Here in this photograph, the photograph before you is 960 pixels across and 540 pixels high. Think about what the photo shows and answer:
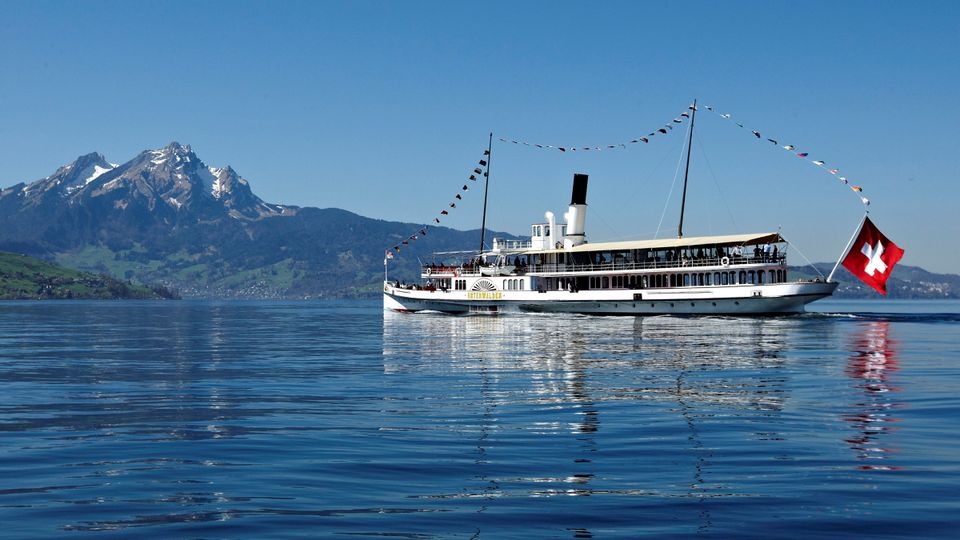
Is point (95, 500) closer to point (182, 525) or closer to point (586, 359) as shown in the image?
point (182, 525)

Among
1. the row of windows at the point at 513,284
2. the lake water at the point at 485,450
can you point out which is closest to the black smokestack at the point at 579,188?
the row of windows at the point at 513,284

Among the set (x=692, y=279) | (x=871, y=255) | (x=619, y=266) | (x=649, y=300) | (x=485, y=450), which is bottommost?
(x=485, y=450)

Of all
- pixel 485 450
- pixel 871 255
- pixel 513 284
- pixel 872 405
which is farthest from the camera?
pixel 513 284

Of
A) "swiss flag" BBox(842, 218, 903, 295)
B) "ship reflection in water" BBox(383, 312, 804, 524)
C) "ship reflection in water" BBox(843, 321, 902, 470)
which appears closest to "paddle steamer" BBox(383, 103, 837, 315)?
"swiss flag" BBox(842, 218, 903, 295)

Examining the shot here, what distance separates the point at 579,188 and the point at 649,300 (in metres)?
24.8

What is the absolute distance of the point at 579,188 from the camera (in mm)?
118500

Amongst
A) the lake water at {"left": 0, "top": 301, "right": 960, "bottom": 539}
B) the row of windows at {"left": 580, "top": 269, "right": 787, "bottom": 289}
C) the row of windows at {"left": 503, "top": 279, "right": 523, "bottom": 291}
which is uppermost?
the row of windows at {"left": 580, "top": 269, "right": 787, "bottom": 289}

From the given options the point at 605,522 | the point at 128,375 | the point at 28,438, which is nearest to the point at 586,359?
the point at 128,375

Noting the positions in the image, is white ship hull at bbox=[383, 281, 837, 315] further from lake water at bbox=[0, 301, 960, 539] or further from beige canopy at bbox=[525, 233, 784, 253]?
lake water at bbox=[0, 301, 960, 539]

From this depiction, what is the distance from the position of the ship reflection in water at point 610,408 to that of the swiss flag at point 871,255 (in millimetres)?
28084

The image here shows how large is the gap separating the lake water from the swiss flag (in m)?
44.1

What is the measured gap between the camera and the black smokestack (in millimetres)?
117250

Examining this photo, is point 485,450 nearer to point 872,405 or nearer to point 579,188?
point 872,405

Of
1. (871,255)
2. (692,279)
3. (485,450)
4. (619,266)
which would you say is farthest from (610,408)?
(619,266)
